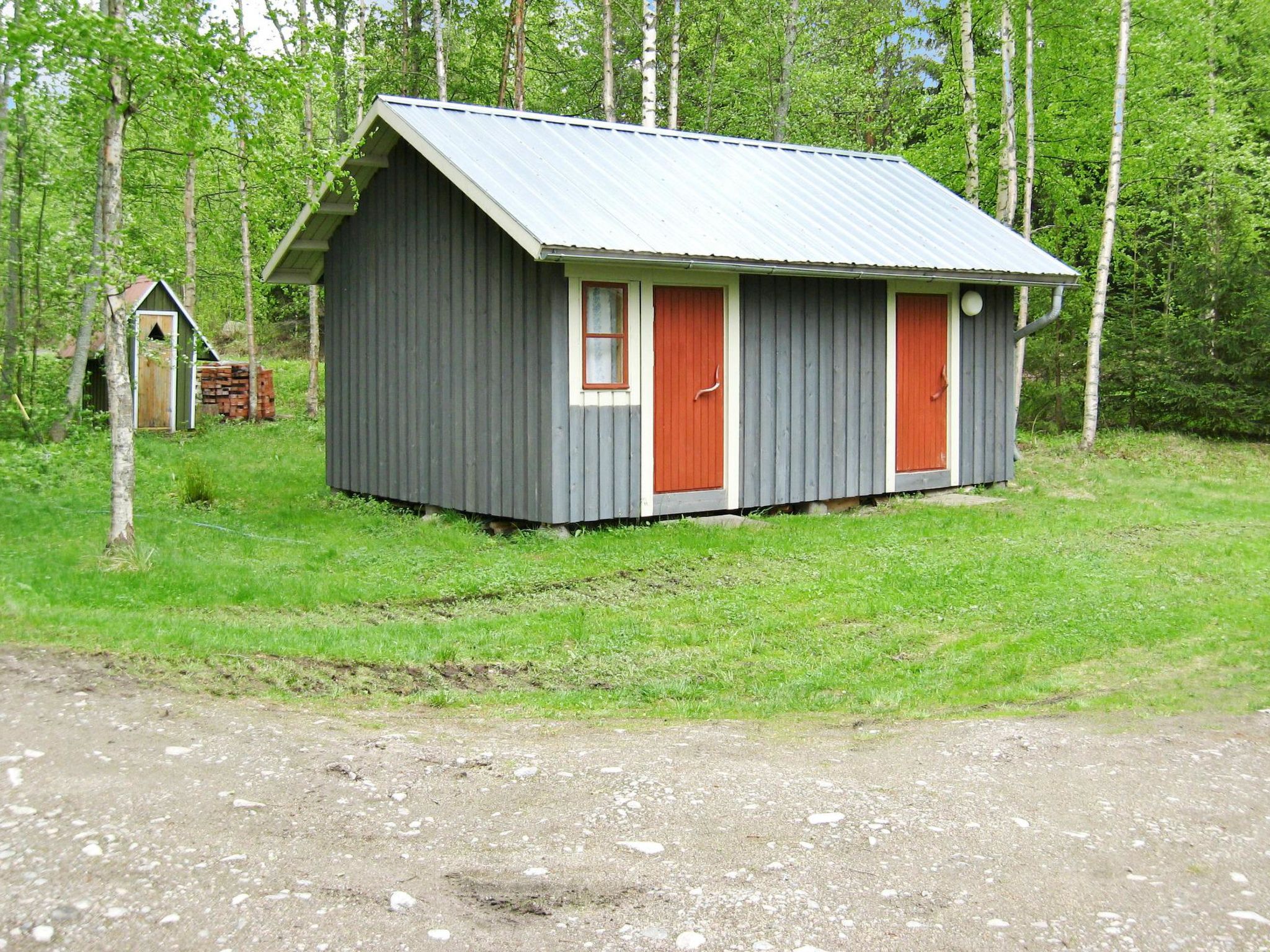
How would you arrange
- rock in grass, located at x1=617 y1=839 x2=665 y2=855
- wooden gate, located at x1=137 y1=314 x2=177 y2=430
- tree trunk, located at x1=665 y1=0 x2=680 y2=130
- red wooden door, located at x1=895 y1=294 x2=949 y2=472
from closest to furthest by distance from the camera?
rock in grass, located at x1=617 y1=839 x2=665 y2=855, red wooden door, located at x1=895 y1=294 x2=949 y2=472, wooden gate, located at x1=137 y1=314 x2=177 y2=430, tree trunk, located at x1=665 y1=0 x2=680 y2=130

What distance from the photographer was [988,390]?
14992mm

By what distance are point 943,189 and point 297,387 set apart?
16852 mm

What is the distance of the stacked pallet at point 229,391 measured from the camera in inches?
944

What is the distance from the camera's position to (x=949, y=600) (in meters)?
8.76

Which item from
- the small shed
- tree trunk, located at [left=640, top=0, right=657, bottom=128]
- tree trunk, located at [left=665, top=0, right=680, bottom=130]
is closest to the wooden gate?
the small shed

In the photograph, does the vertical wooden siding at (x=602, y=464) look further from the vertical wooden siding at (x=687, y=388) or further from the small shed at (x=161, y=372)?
the small shed at (x=161, y=372)

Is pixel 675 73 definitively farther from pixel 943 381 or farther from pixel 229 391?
pixel 943 381

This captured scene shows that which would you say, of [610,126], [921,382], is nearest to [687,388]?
[921,382]

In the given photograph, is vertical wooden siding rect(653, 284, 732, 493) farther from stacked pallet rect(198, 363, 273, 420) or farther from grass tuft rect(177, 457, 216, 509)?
stacked pallet rect(198, 363, 273, 420)

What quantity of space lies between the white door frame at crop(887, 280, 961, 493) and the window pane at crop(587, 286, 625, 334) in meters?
3.69

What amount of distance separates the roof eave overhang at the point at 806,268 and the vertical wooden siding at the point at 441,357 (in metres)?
0.86

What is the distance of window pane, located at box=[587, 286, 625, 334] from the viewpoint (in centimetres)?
1143

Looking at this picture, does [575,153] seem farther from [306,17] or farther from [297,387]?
[297,387]

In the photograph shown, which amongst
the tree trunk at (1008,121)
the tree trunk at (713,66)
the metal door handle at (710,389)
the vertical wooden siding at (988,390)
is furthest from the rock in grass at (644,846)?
the tree trunk at (713,66)
